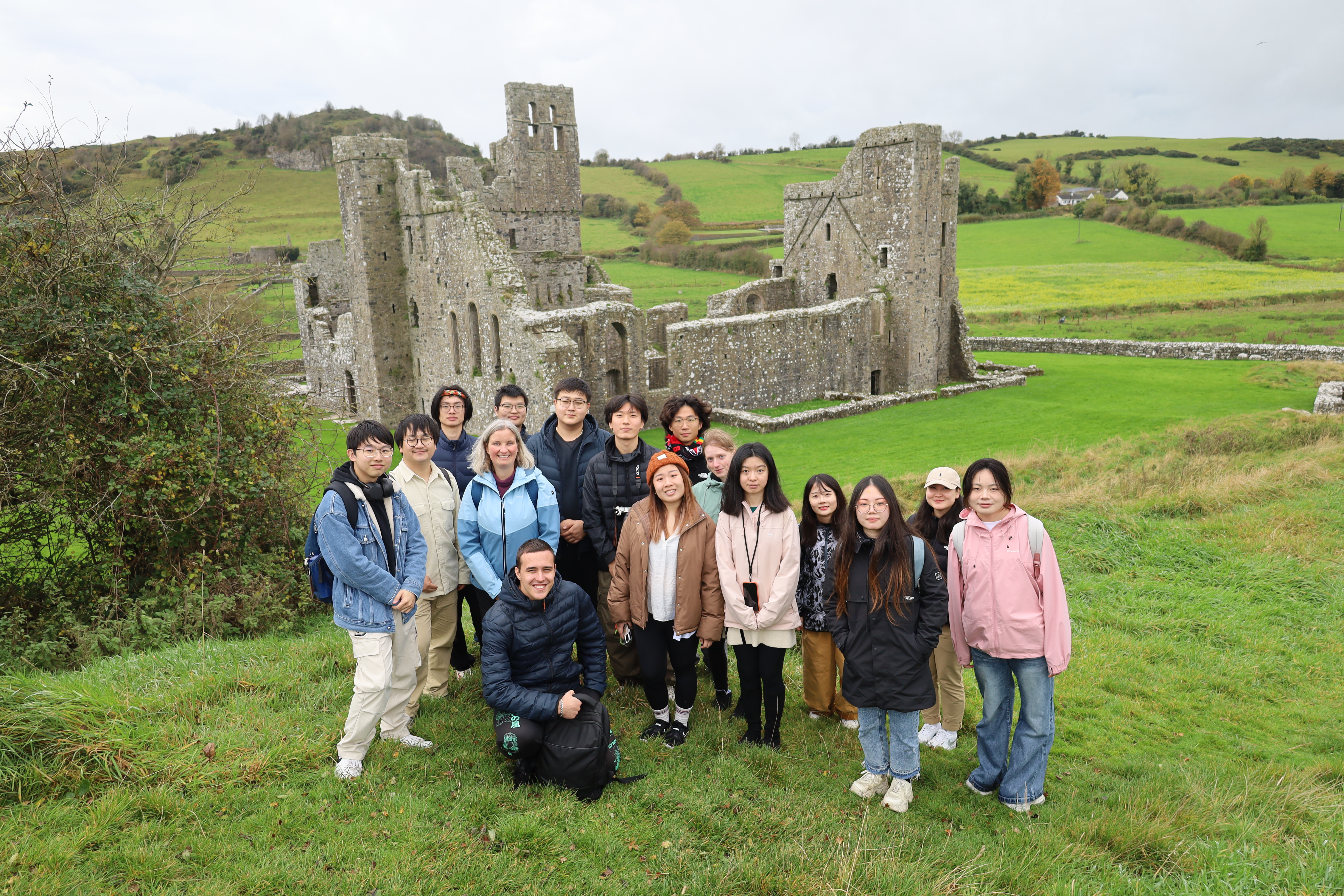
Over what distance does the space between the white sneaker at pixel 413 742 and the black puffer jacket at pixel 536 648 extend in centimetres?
74

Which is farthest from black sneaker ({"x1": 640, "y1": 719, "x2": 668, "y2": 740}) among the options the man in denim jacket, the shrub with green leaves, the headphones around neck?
the shrub with green leaves

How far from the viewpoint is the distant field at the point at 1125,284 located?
4456 centimetres

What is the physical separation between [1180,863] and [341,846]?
5.06 meters

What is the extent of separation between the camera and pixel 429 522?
6199 millimetres

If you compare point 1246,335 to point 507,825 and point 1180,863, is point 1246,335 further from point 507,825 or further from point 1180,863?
point 507,825

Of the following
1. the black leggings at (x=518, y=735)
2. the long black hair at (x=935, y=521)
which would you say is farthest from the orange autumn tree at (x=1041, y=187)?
the black leggings at (x=518, y=735)

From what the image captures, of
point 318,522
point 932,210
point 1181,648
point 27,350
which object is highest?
point 932,210

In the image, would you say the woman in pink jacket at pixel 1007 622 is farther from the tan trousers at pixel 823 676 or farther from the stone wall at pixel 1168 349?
the stone wall at pixel 1168 349

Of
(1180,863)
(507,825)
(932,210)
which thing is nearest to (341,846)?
(507,825)

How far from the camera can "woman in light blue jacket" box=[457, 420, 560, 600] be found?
5.94 m

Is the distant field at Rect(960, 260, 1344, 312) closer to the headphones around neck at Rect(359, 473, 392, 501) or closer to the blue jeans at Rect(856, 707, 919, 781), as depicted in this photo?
the blue jeans at Rect(856, 707, 919, 781)

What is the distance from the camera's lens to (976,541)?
5426 mm

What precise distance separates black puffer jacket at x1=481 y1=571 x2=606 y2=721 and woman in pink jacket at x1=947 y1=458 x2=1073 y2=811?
258 cm

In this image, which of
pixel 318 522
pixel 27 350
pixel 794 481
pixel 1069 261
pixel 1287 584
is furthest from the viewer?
pixel 1069 261
